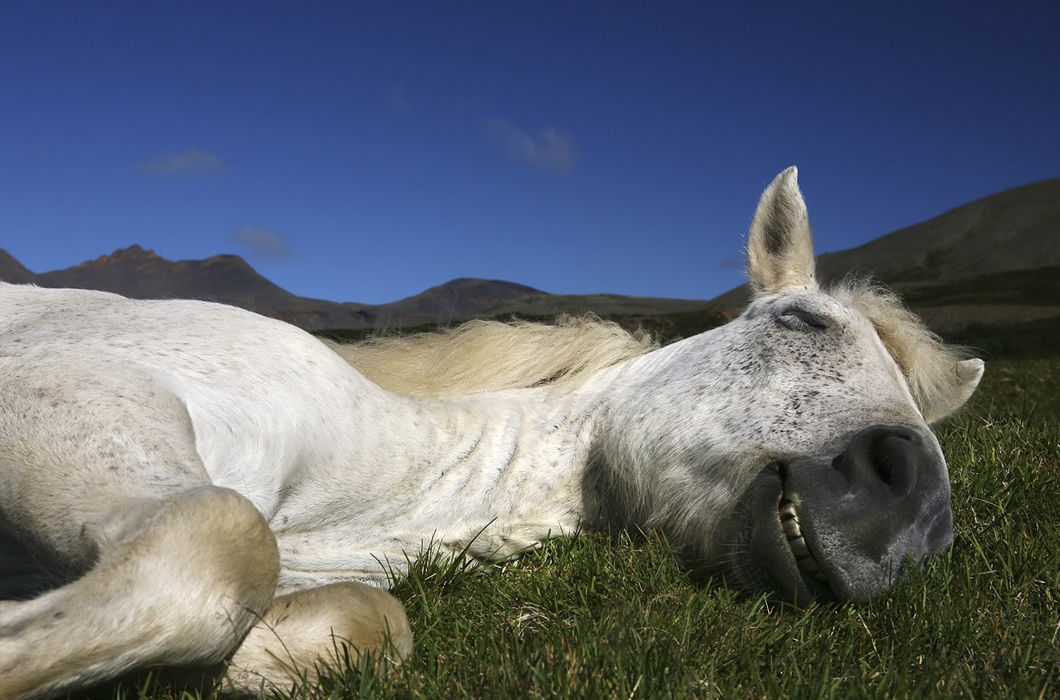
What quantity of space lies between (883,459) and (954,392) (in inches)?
63.9

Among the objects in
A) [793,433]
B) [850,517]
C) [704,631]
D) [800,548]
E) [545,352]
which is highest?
[545,352]

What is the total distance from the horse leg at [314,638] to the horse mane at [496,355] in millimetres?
1948

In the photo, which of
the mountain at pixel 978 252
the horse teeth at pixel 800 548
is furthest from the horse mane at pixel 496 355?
the mountain at pixel 978 252

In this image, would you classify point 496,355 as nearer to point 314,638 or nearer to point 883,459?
point 883,459

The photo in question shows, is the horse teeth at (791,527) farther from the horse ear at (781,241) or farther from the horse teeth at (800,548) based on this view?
the horse ear at (781,241)

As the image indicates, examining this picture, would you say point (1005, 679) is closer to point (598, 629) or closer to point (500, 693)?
point (598, 629)

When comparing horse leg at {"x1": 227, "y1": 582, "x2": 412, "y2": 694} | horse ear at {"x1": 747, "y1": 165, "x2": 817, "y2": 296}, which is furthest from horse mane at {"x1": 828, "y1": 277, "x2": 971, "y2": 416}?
horse leg at {"x1": 227, "y1": 582, "x2": 412, "y2": 694}

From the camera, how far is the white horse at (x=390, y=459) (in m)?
2.26

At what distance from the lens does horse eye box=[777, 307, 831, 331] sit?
12.8 ft

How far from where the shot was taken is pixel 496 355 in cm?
481

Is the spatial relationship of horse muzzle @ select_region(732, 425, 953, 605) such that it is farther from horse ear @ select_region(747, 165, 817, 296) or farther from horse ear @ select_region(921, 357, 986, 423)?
horse ear @ select_region(747, 165, 817, 296)

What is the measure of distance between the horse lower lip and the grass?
0.13 metres

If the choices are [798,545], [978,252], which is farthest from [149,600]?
[978,252]

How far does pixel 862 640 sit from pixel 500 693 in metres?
1.36
